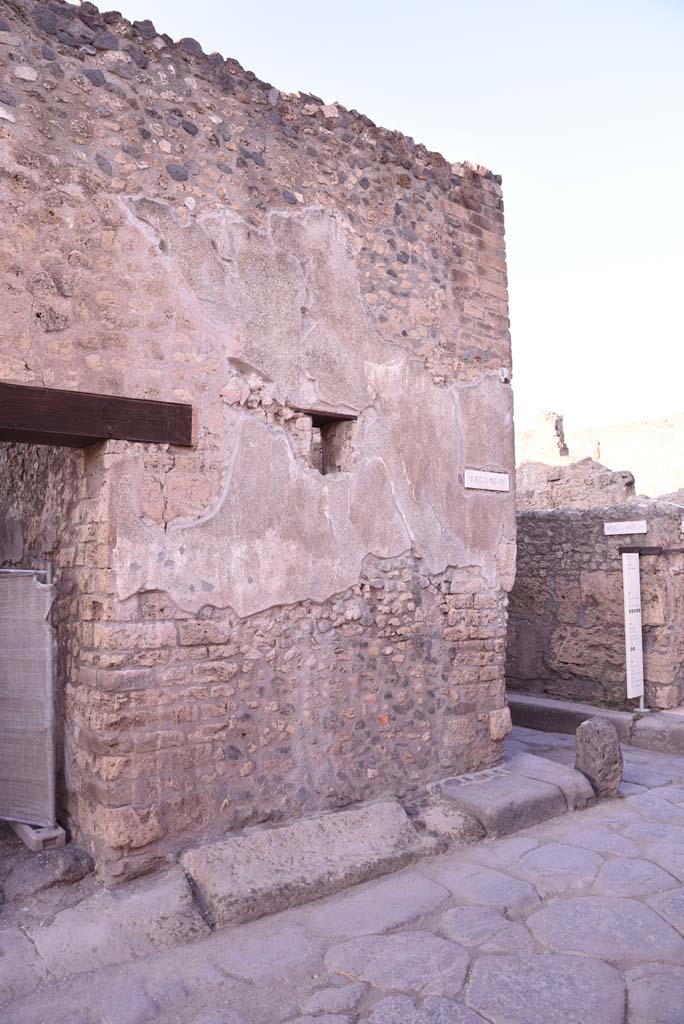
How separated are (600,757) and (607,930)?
5.87ft

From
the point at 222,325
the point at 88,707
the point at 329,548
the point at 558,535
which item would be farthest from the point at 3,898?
the point at 558,535

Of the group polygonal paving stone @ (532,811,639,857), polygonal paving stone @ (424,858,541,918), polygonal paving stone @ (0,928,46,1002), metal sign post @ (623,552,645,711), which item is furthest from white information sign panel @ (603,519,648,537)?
polygonal paving stone @ (0,928,46,1002)

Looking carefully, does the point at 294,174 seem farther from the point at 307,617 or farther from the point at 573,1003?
the point at 573,1003

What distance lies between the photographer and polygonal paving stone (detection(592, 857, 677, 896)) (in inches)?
139

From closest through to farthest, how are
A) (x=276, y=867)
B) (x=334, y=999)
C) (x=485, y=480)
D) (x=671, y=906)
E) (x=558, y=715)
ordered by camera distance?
(x=334, y=999)
(x=671, y=906)
(x=276, y=867)
(x=485, y=480)
(x=558, y=715)

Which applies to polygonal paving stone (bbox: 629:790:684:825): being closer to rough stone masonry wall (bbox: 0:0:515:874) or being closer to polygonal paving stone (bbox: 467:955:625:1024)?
rough stone masonry wall (bbox: 0:0:515:874)

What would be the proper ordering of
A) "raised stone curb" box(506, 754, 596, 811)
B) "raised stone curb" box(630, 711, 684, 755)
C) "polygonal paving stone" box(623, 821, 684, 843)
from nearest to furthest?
1. "polygonal paving stone" box(623, 821, 684, 843)
2. "raised stone curb" box(506, 754, 596, 811)
3. "raised stone curb" box(630, 711, 684, 755)

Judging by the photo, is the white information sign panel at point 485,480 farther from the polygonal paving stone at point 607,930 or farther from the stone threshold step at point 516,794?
the polygonal paving stone at point 607,930

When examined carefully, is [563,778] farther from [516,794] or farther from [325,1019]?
[325,1019]

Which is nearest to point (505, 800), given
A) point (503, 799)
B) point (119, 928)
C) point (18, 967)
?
point (503, 799)

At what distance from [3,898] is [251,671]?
1.39m

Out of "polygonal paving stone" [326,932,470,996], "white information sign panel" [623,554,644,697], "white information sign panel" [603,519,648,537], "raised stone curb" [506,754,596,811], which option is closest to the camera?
"polygonal paving stone" [326,932,470,996]

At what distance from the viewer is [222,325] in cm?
390

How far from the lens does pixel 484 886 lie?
142 inches
